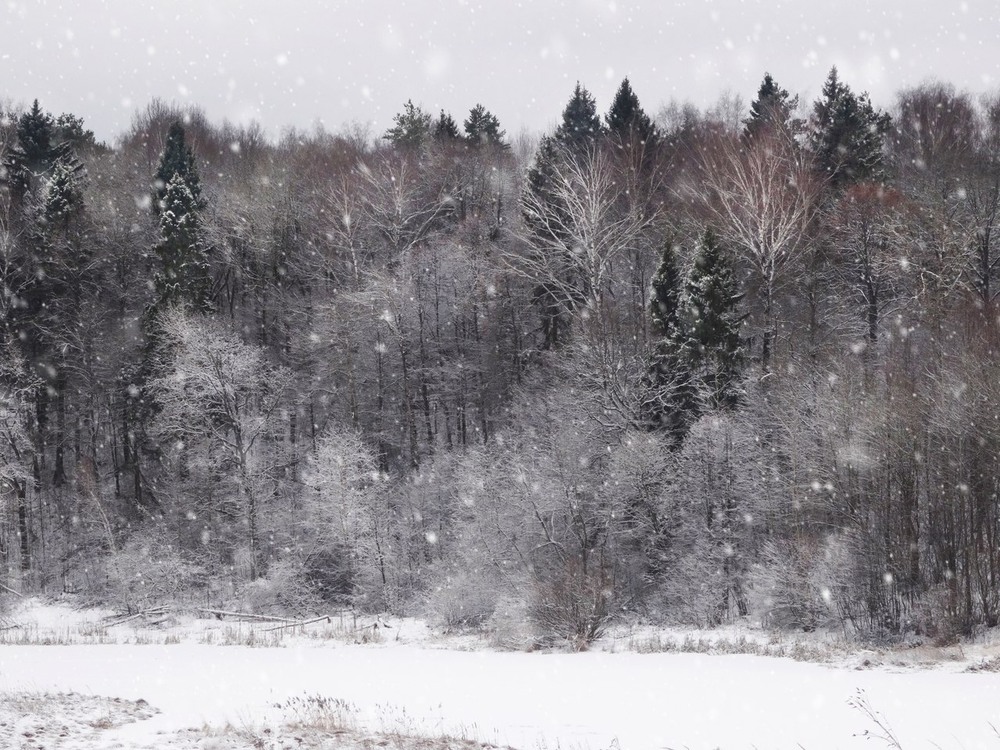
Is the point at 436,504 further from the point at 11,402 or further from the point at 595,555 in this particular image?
the point at 11,402

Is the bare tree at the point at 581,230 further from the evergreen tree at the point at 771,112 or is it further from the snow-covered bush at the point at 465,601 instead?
the snow-covered bush at the point at 465,601

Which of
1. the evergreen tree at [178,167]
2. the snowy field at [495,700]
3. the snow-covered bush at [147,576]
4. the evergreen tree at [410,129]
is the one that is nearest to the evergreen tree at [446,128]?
the evergreen tree at [410,129]

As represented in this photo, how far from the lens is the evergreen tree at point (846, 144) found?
4306 centimetres

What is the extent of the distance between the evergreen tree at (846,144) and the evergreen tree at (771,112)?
1601 millimetres

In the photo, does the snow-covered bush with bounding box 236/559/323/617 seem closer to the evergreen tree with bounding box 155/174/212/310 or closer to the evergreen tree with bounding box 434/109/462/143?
the evergreen tree with bounding box 155/174/212/310

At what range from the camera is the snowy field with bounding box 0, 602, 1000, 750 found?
9570mm

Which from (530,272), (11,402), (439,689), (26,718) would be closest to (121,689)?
(26,718)

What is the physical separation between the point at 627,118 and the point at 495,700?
165 ft

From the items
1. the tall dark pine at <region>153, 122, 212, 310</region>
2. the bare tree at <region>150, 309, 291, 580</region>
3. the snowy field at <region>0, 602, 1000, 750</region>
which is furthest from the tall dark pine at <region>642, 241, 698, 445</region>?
the tall dark pine at <region>153, 122, 212, 310</region>

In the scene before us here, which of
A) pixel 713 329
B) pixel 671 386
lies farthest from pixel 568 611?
pixel 713 329

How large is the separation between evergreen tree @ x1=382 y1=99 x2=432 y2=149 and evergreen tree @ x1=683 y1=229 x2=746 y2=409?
129 feet

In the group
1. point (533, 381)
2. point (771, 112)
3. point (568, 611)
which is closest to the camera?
point (568, 611)

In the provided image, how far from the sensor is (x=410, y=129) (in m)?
68.8

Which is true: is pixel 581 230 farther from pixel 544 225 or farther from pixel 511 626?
pixel 511 626
